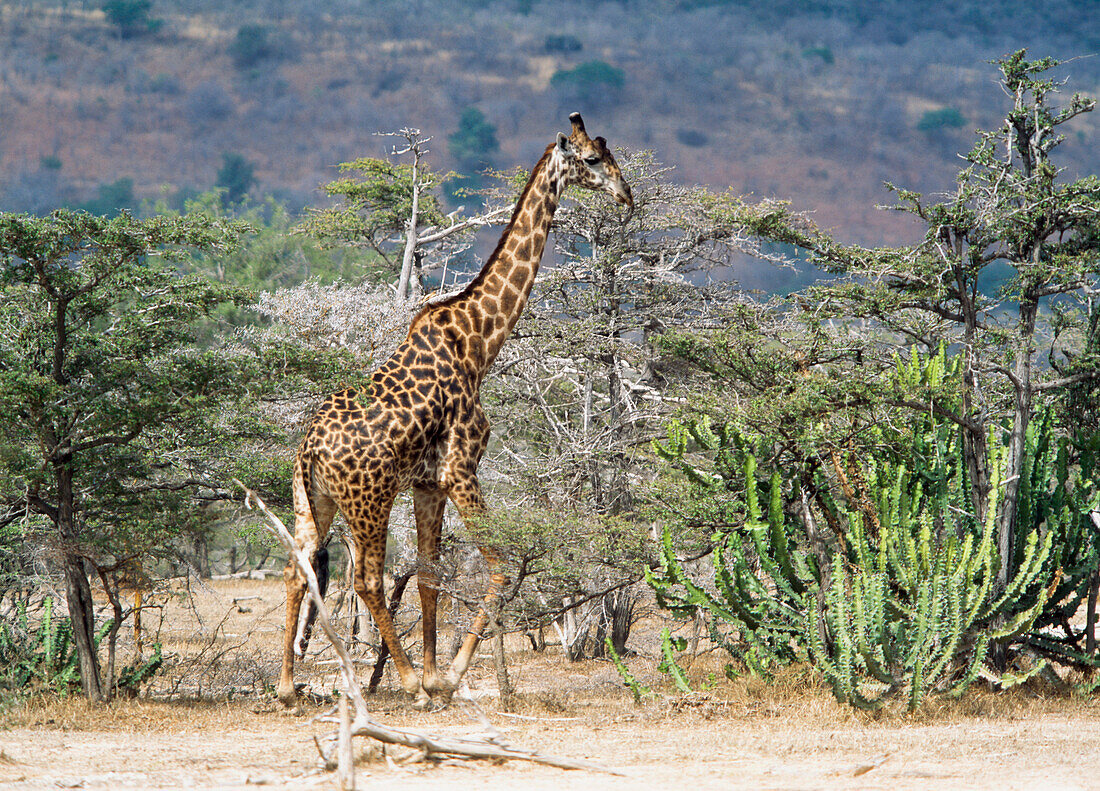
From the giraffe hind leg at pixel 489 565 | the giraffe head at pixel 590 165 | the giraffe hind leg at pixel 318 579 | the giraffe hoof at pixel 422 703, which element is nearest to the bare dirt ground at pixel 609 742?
the giraffe hoof at pixel 422 703

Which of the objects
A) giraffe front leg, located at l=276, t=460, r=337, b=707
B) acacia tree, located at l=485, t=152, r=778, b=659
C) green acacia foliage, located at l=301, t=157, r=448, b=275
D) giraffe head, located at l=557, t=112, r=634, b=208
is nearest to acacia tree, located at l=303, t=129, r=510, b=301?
green acacia foliage, located at l=301, t=157, r=448, b=275

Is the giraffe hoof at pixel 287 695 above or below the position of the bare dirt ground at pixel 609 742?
above

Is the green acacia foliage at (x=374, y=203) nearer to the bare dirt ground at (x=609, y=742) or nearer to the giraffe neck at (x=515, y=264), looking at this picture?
the giraffe neck at (x=515, y=264)

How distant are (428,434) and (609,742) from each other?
3133mm

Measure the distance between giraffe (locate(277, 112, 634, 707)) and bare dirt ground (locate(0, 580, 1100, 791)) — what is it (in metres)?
1.10

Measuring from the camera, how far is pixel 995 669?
10.0m

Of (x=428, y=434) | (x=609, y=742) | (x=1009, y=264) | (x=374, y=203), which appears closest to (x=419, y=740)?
(x=609, y=742)

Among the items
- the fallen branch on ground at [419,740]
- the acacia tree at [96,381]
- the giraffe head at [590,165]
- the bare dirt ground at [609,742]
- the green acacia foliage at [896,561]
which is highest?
the giraffe head at [590,165]

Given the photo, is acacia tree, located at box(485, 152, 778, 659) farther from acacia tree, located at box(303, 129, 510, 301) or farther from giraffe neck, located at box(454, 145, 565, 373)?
acacia tree, located at box(303, 129, 510, 301)

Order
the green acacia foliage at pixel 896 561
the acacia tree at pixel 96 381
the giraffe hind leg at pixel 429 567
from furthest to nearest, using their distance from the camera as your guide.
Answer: the giraffe hind leg at pixel 429 567, the acacia tree at pixel 96 381, the green acacia foliage at pixel 896 561

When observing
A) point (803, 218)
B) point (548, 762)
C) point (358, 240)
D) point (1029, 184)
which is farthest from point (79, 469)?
point (358, 240)

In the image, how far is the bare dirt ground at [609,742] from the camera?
668cm

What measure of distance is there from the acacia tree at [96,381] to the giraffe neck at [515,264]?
2.37 meters

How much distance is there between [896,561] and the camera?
29.5 ft
